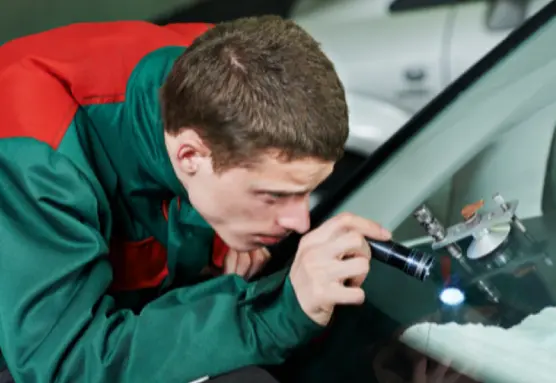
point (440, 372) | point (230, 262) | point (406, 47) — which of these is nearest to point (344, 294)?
point (440, 372)

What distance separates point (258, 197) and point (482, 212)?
32 cm

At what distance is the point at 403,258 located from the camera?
0.80 m

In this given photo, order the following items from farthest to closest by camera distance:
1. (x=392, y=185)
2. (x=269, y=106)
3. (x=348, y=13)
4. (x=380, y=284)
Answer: (x=348, y=13), (x=392, y=185), (x=380, y=284), (x=269, y=106)

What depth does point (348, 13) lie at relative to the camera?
200 cm

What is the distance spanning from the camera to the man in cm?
80

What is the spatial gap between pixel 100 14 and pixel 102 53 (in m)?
1.09

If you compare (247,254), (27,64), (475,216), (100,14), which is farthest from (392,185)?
(100,14)

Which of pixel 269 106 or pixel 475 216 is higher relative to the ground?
pixel 269 106

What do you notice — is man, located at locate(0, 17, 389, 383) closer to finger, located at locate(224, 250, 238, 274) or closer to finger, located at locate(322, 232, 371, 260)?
finger, located at locate(322, 232, 371, 260)

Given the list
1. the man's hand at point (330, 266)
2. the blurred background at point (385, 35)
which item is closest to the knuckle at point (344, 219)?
the man's hand at point (330, 266)

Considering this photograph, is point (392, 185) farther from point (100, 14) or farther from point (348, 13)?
point (100, 14)

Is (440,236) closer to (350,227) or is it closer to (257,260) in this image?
(350,227)

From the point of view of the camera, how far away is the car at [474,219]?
2.55 ft

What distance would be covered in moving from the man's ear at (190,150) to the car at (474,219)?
195 mm
